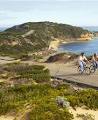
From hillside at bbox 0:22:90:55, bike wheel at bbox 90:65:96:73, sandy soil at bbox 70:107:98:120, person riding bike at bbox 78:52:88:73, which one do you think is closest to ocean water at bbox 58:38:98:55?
hillside at bbox 0:22:90:55

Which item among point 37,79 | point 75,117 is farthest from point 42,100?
point 37,79

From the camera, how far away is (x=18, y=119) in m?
13.9

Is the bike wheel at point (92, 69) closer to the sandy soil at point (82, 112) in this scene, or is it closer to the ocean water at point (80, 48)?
the sandy soil at point (82, 112)

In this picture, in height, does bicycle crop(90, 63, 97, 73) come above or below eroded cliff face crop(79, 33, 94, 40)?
above

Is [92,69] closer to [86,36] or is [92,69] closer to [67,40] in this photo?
[67,40]

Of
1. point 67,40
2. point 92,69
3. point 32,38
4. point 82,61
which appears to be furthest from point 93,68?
point 67,40

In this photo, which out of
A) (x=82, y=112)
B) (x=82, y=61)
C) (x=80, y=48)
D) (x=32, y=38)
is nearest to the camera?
(x=82, y=112)

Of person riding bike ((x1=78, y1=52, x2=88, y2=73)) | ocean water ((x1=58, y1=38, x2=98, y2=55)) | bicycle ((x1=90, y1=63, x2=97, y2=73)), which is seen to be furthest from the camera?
ocean water ((x1=58, y1=38, x2=98, y2=55))

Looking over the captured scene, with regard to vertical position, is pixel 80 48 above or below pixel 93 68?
below

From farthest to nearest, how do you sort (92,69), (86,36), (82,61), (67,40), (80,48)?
(86,36), (67,40), (80,48), (92,69), (82,61)

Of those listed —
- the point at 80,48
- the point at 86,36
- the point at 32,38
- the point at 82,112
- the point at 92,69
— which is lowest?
the point at 86,36

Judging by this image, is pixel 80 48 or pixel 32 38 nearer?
pixel 32 38

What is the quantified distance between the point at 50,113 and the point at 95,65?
50.8 ft

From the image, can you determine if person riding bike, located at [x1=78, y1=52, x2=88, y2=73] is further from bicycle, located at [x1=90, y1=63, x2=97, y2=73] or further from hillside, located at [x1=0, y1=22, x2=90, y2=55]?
hillside, located at [x1=0, y1=22, x2=90, y2=55]
